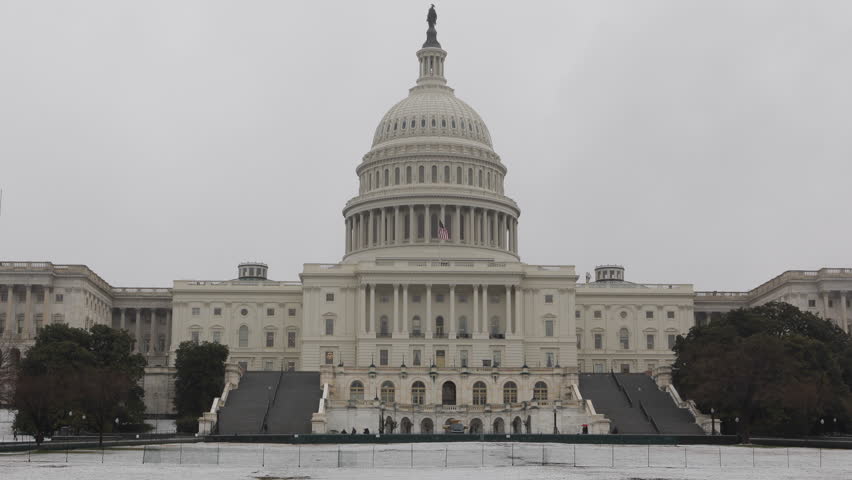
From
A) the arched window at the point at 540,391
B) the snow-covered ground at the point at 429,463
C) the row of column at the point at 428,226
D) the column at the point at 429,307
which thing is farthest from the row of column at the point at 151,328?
the snow-covered ground at the point at 429,463

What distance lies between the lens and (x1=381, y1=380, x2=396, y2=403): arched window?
4914 inches

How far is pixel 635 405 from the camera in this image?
117 metres

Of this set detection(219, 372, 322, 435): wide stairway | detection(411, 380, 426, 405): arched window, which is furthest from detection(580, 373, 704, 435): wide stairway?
detection(219, 372, 322, 435): wide stairway

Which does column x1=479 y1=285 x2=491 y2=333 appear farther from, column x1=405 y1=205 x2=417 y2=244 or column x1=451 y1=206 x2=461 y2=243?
column x1=405 y1=205 x2=417 y2=244

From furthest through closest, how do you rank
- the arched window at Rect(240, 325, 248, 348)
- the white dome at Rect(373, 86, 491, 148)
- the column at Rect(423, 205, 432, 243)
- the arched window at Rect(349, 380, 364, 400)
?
the white dome at Rect(373, 86, 491, 148) < the column at Rect(423, 205, 432, 243) < the arched window at Rect(240, 325, 248, 348) < the arched window at Rect(349, 380, 364, 400)

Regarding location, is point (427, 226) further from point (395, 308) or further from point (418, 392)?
point (418, 392)

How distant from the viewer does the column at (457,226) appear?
16100 centimetres

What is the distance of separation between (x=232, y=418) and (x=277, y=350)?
49062 mm

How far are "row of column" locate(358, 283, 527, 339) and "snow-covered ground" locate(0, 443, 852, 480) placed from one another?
5734 cm

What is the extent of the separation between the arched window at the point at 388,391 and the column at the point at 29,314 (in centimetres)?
4948

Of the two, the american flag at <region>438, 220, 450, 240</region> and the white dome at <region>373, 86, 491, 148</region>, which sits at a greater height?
the white dome at <region>373, 86, 491, 148</region>

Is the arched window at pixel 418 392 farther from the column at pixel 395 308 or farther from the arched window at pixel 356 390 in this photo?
the column at pixel 395 308

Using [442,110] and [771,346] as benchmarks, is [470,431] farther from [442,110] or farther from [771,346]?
[442,110]

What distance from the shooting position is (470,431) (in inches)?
4611
